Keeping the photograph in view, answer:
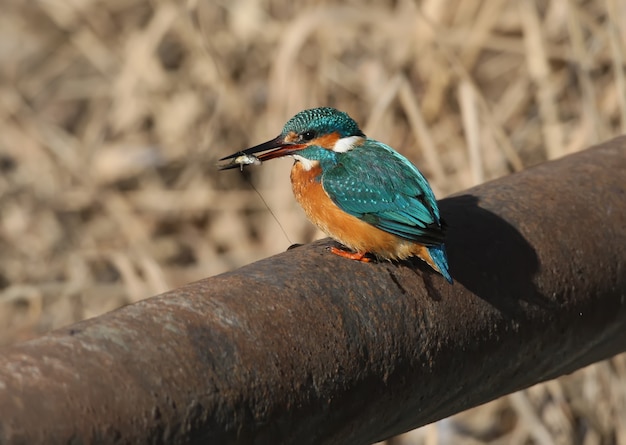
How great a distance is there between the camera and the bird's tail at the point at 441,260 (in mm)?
1681

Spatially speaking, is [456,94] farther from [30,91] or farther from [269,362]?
[269,362]

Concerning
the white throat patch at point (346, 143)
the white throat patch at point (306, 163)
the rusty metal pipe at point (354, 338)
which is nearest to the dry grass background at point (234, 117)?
the white throat patch at point (346, 143)

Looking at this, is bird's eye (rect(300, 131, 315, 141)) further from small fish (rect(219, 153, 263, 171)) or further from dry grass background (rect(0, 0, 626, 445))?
dry grass background (rect(0, 0, 626, 445))

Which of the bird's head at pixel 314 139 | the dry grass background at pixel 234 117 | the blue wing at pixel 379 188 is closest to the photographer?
the blue wing at pixel 379 188

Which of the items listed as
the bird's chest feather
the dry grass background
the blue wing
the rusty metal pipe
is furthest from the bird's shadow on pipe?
the dry grass background

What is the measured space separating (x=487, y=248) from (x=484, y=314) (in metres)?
0.16

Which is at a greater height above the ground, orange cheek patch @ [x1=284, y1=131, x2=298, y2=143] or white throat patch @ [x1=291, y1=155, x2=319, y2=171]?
orange cheek patch @ [x1=284, y1=131, x2=298, y2=143]

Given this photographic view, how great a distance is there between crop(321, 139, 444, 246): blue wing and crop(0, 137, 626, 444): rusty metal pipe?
0.19 metres

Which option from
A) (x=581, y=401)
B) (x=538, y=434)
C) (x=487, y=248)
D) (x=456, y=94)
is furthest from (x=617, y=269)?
(x=456, y=94)

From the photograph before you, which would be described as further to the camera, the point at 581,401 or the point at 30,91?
the point at 30,91

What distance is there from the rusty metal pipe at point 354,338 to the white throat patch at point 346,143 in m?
0.56

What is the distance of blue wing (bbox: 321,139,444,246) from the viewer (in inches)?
85.7

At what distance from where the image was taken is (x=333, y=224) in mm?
2314

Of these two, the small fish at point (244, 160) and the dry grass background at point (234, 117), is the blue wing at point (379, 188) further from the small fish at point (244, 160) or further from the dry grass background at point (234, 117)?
the dry grass background at point (234, 117)
